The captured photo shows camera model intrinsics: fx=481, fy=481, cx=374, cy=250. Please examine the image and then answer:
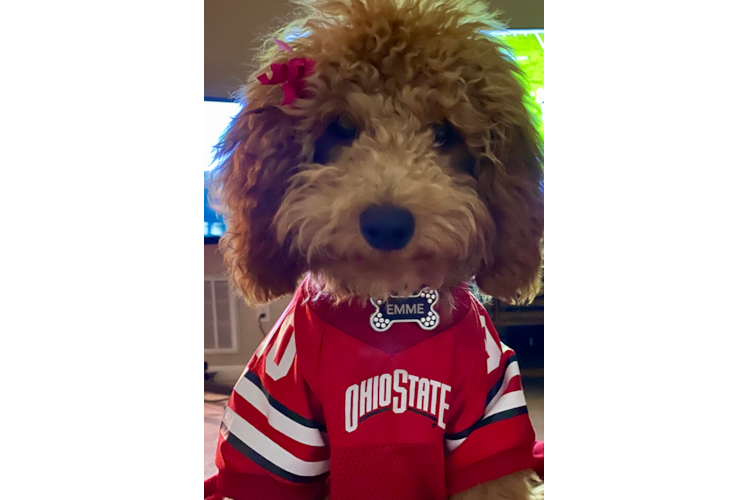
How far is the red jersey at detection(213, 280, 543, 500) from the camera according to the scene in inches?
28.5

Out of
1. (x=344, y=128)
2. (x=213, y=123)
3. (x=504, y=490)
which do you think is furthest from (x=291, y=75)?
(x=504, y=490)

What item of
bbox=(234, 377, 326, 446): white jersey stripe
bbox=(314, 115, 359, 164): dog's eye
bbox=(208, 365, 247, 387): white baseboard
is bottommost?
bbox=(208, 365, 247, 387): white baseboard

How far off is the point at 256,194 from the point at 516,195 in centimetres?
40

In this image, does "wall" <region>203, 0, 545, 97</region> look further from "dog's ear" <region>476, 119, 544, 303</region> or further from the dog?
"dog's ear" <region>476, 119, 544, 303</region>

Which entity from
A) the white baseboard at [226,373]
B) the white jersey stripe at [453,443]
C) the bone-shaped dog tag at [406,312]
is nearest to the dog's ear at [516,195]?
the bone-shaped dog tag at [406,312]

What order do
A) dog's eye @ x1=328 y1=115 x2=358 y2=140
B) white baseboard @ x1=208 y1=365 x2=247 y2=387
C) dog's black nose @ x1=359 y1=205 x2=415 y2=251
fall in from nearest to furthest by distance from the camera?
dog's black nose @ x1=359 y1=205 x2=415 y2=251 → dog's eye @ x1=328 y1=115 x2=358 y2=140 → white baseboard @ x1=208 y1=365 x2=247 y2=387

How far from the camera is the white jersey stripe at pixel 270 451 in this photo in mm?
745

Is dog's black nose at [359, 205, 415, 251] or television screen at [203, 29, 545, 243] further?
television screen at [203, 29, 545, 243]

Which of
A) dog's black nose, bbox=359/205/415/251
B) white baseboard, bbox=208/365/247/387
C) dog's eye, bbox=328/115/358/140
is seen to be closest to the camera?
dog's black nose, bbox=359/205/415/251

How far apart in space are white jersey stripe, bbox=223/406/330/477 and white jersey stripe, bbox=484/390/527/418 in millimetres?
279

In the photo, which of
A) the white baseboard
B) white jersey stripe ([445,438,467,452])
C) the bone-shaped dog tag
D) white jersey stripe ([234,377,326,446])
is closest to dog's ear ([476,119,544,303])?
the bone-shaped dog tag

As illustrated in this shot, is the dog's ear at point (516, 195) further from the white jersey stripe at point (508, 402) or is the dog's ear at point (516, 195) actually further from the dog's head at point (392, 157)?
the white jersey stripe at point (508, 402)
